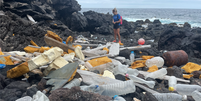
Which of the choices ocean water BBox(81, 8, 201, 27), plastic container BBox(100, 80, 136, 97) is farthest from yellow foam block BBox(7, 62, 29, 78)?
ocean water BBox(81, 8, 201, 27)

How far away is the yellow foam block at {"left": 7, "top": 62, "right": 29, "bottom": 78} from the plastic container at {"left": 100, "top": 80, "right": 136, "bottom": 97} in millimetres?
1457

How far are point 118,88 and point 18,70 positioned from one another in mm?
1878

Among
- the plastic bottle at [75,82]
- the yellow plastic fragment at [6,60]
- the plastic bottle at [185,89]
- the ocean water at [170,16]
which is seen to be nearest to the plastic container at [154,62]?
the plastic bottle at [185,89]

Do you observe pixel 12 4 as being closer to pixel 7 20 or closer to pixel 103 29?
pixel 7 20

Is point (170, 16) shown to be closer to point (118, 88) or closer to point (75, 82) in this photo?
point (118, 88)

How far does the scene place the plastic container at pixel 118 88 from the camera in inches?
85.6

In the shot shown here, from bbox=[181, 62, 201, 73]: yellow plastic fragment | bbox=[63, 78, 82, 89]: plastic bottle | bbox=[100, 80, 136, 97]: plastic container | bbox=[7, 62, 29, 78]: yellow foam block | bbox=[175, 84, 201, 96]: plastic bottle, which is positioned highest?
bbox=[7, 62, 29, 78]: yellow foam block

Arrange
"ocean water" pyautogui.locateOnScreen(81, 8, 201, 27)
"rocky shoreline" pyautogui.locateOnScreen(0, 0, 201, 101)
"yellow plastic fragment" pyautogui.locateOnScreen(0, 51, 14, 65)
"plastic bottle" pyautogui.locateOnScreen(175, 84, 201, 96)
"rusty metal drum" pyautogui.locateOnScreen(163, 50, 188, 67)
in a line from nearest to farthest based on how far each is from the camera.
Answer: "rocky shoreline" pyautogui.locateOnScreen(0, 0, 201, 101), "plastic bottle" pyautogui.locateOnScreen(175, 84, 201, 96), "yellow plastic fragment" pyautogui.locateOnScreen(0, 51, 14, 65), "rusty metal drum" pyautogui.locateOnScreen(163, 50, 188, 67), "ocean water" pyautogui.locateOnScreen(81, 8, 201, 27)

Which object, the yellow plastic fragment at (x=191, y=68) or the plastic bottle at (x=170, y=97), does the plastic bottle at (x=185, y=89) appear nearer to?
the plastic bottle at (x=170, y=97)

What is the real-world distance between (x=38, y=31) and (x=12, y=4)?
9.66 feet

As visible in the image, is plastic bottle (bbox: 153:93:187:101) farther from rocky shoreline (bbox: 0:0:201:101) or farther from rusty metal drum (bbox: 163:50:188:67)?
rusty metal drum (bbox: 163:50:188:67)

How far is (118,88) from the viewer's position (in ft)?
7.36

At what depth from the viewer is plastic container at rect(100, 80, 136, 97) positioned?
2.17 m

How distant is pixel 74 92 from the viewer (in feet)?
5.46
